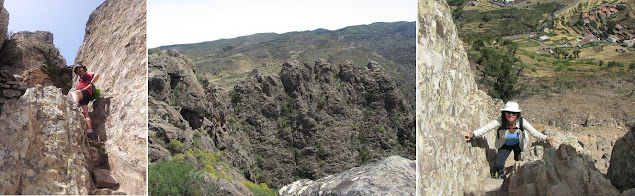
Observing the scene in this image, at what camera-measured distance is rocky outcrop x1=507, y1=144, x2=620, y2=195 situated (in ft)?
9.39

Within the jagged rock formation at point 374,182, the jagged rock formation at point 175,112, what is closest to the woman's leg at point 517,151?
the jagged rock formation at point 374,182

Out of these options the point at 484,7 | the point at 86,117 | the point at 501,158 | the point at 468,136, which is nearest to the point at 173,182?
the point at 86,117

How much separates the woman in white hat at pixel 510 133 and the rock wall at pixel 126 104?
3.22 metres

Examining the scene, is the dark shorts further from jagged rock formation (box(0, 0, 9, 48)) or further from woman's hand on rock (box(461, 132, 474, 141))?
woman's hand on rock (box(461, 132, 474, 141))

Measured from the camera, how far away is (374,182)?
291 centimetres

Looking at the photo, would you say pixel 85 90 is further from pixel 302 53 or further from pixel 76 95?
pixel 302 53

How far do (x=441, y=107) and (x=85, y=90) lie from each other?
315cm

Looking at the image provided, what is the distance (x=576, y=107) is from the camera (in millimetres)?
17484

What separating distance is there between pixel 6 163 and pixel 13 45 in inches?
56.1

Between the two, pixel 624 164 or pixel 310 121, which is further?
pixel 310 121

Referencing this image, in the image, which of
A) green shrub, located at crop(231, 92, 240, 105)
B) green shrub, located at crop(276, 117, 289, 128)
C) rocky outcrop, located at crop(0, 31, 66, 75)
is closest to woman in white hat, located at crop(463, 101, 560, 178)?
rocky outcrop, located at crop(0, 31, 66, 75)

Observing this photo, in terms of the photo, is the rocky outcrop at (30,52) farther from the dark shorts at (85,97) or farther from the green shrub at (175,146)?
the green shrub at (175,146)

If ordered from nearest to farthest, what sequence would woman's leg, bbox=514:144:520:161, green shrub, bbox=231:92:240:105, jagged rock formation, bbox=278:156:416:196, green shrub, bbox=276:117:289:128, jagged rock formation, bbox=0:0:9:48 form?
1. jagged rock formation, bbox=278:156:416:196
2. jagged rock formation, bbox=0:0:9:48
3. woman's leg, bbox=514:144:520:161
4. green shrub, bbox=231:92:240:105
5. green shrub, bbox=276:117:289:128

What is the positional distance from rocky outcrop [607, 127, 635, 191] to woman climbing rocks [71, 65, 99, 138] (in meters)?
4.87
